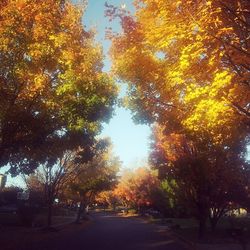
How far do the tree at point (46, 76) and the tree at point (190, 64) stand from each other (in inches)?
72.7

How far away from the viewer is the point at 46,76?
38.0 feet

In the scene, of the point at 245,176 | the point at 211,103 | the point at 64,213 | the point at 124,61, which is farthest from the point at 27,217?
the point at 64,213

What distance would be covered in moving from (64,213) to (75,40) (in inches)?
1735

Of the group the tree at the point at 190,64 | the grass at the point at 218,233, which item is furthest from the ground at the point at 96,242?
the tree at the point at 190,64

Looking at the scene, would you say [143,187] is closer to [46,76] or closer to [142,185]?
[142,185]

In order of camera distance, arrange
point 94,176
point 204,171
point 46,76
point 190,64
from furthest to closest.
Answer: point 94,176 → point 204,171 → point 46,76 → point 190,64

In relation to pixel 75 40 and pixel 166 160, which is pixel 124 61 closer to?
pixel 75 40

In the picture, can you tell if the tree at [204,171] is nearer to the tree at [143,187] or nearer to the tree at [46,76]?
the tree at [46,76]

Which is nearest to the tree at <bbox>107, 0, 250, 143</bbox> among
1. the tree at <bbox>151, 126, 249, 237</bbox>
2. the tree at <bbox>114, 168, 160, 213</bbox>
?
the tree at <bbox>151, 126, 249, 237</bbox>

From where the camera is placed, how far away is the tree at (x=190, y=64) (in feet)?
23.8

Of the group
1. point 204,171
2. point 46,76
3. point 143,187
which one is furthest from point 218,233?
point 143,187

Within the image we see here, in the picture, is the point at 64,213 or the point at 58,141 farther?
the point at 64,213

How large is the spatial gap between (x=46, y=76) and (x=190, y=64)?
563cm

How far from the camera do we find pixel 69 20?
11836 millimetres
